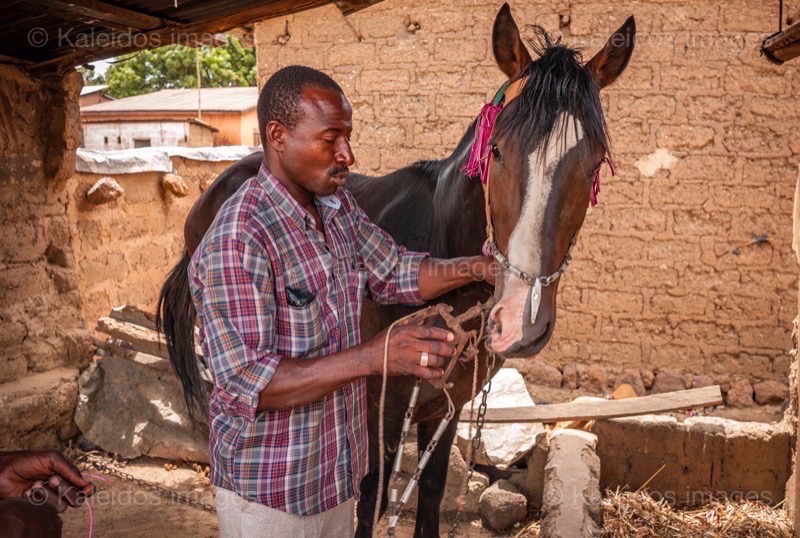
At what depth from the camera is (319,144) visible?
1.88 m

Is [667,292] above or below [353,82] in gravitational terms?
below

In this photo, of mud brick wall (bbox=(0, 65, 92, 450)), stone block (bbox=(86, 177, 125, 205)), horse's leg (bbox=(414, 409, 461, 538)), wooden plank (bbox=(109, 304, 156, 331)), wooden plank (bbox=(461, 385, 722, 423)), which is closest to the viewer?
horse's leg (bbox=(414, 409, 461, 538))

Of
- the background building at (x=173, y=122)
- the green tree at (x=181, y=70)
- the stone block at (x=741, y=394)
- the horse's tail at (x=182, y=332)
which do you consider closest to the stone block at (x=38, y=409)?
the horse's tail at (x=182, y=332)

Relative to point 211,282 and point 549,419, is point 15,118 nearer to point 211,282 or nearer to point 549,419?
point 211,282

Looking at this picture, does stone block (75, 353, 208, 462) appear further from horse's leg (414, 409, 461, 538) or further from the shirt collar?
the shirt collar

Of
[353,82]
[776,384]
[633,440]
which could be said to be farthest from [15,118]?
[776,384]

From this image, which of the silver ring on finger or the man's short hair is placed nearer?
the silver ring on finger

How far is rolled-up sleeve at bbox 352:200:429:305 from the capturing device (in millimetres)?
2322

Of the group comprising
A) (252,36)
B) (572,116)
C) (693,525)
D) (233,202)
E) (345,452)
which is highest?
(252,36)

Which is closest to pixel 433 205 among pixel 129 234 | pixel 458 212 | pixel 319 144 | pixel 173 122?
pixel 458 212

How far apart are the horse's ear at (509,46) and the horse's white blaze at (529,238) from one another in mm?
399

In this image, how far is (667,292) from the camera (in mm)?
5773


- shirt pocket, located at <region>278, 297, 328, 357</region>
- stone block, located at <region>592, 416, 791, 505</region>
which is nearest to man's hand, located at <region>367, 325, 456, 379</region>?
shirt pocket, located at <region>278, 297, 328, 357</region>

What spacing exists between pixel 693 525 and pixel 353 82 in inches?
175
